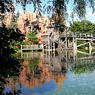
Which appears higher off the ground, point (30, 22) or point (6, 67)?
point (30, 22)

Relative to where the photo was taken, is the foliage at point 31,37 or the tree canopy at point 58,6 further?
A: the foliage at point 31,37

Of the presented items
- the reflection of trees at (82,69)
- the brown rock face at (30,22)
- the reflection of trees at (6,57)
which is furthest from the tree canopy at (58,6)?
the brown rock face at (30,22)

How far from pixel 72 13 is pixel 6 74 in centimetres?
203

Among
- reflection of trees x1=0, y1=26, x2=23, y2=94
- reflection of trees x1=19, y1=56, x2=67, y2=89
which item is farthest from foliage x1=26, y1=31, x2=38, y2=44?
reflection of trees x1=0, y1=26, x2=23, y2=94

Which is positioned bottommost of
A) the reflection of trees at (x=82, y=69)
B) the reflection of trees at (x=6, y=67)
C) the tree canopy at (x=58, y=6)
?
the reflection of trees at (x=82, y=69)

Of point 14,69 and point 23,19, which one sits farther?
point 23,19

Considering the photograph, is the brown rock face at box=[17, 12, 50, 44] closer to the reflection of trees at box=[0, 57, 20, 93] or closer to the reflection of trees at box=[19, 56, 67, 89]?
the reflection of trees at box=[19, 56, 67, 89]

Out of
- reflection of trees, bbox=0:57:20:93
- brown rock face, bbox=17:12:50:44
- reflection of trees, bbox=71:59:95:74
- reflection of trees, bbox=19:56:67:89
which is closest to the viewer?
reflection of trees, bbox=0:57:20:93

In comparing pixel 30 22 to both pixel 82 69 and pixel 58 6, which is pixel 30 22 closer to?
pixel 82 69

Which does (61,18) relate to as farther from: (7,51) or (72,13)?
(7,51)

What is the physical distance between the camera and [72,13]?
12.6 feet

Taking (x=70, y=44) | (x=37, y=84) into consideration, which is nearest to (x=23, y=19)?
(x=70, y=44)

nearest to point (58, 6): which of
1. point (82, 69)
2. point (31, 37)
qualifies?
point (82, 69)

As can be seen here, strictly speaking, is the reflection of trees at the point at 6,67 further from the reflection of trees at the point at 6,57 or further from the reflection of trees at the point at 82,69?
the reflection of trees at the point at 82,69
